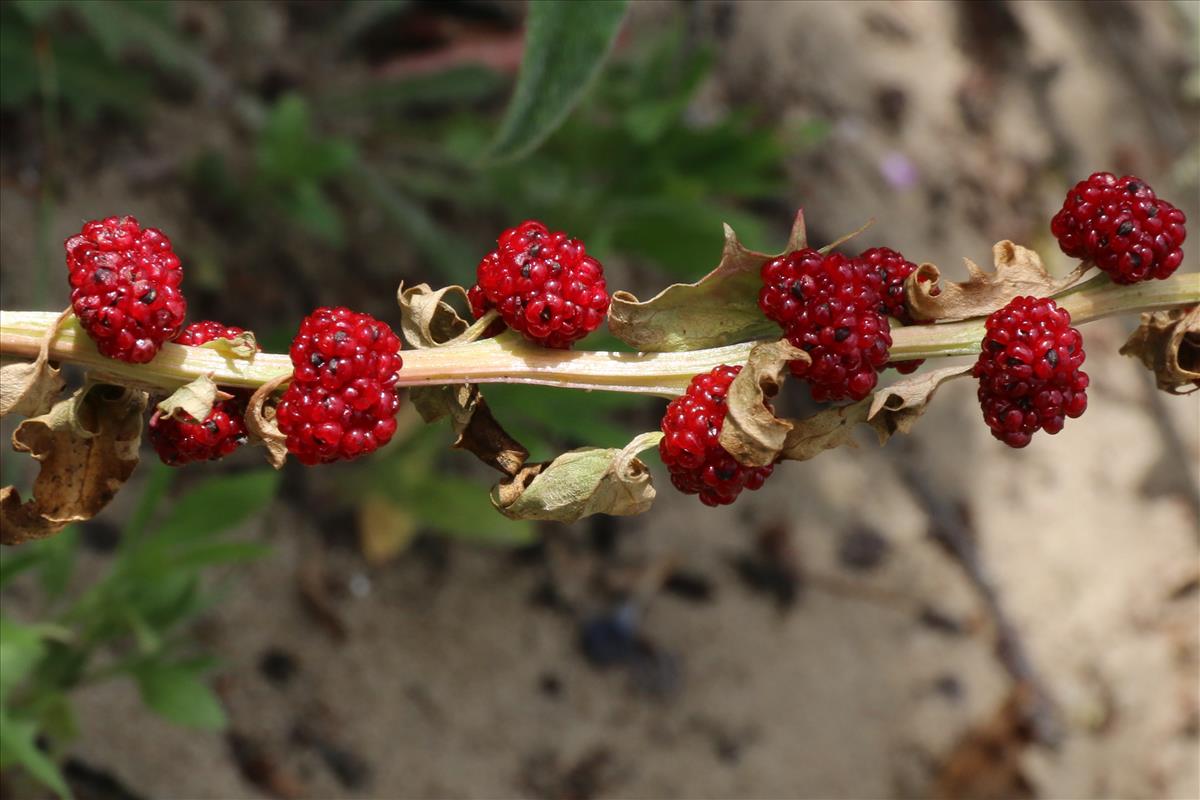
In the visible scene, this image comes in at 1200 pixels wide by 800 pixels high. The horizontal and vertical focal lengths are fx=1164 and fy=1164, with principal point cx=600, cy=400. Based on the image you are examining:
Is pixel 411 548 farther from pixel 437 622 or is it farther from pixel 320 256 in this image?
pixel 320 256

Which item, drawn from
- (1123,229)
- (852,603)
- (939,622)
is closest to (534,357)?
(1123,229)

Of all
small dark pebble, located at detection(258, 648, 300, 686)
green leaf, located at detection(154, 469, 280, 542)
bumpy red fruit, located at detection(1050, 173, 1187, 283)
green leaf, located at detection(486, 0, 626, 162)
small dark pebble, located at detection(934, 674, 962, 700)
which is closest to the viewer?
bumpy red fruit, located at detection(1050, 173, 1187, 283)

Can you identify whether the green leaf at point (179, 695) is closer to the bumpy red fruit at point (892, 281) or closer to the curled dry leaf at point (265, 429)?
the curled dry leaf at point (265, 429)

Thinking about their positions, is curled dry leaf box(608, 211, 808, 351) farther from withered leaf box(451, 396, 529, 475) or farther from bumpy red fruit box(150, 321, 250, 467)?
bumpy red fruit box(150, 321, 250, 467)

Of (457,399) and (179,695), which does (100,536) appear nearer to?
(179,695)

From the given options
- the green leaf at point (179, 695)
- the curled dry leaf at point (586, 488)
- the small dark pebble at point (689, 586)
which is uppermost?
the curled dry leaf at point (586, 488)

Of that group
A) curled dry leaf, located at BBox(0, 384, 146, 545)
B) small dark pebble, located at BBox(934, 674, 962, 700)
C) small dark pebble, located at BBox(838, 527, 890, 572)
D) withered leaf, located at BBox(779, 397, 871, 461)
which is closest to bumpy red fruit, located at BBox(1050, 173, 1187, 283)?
withered leaf, located at BBox(779, 397, 871, 461)

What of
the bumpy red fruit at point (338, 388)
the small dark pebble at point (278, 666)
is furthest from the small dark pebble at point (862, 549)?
the bumpy red fruit at point (338, 388)
